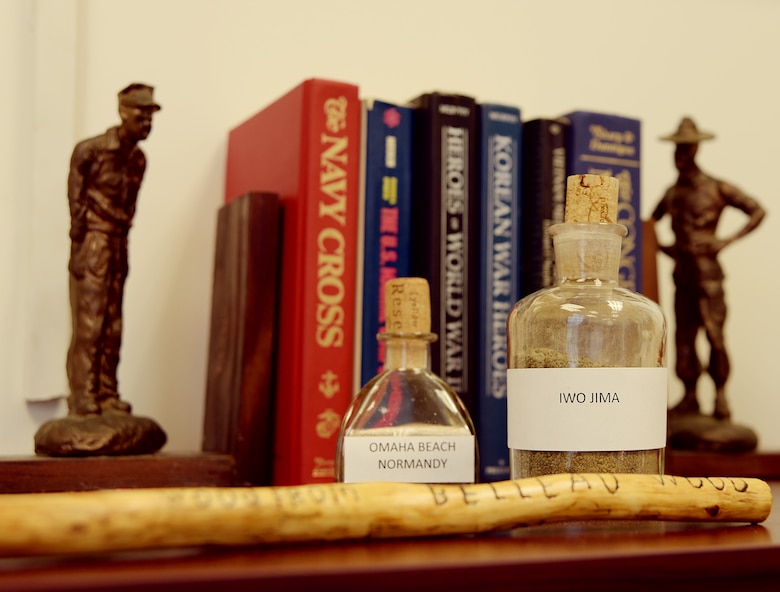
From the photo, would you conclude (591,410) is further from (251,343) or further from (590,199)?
(251,343)

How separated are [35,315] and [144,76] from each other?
0.72 feet

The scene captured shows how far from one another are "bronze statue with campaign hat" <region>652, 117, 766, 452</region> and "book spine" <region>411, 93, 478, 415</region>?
0.22m

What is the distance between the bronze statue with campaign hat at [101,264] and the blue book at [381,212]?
0.16m

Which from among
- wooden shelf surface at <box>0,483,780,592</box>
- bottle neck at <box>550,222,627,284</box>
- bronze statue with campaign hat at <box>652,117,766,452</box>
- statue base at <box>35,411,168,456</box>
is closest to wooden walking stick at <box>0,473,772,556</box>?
wooden shelf surface at <box>0,483,780,592</box>

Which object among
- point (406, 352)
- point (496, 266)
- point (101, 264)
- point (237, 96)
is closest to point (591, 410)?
point (406, 352)

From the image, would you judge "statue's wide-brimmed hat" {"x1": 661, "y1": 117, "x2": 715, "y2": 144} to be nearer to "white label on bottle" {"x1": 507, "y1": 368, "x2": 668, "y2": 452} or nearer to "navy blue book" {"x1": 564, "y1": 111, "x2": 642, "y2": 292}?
"navy blue book" {"x1": 564, "y1": 111, "x2": 642, "y2": 292}

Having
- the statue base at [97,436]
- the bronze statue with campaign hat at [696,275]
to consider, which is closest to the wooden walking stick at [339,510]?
the statue base at [97,436]

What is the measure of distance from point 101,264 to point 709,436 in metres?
0.51

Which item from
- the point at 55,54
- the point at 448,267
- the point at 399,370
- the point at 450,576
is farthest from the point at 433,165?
the point at 450,576

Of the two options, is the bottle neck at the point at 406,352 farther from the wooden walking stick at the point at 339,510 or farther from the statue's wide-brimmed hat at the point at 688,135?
the statue's wide-brimmed hat at the point at 688,135

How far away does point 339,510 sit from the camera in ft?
1.24

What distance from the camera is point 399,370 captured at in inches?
22.4

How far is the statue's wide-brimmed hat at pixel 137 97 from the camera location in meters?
0.63

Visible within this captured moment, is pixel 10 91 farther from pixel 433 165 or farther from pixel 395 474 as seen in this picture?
pixel 395 474
